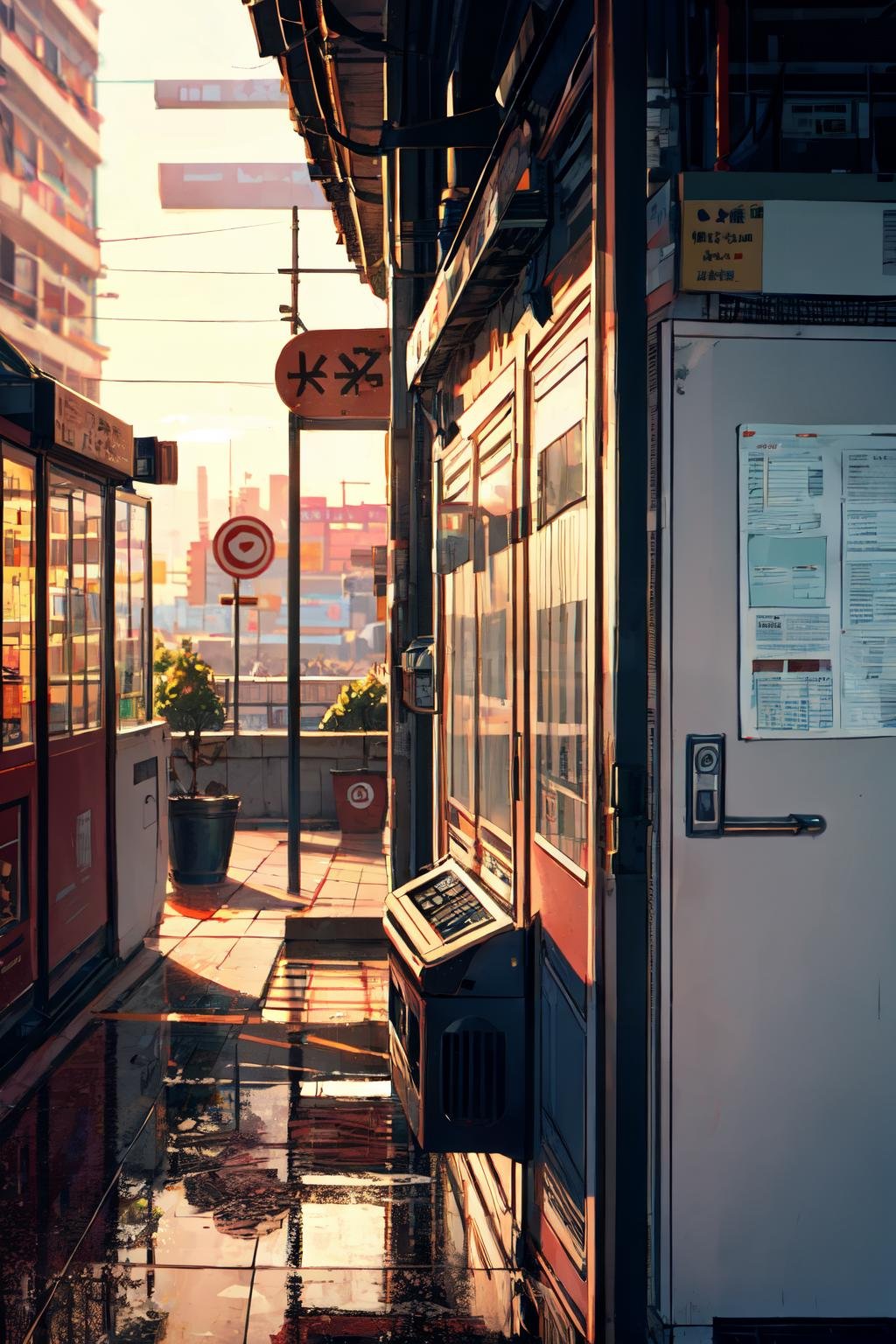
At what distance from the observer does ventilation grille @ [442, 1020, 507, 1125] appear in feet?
11.9

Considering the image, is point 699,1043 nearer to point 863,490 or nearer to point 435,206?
point 863,490

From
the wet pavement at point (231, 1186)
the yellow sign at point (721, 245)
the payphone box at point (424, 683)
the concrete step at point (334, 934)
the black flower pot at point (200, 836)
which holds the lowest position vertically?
the wet pavement at point (231, 1186)

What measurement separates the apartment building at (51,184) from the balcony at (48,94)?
0.06 metres

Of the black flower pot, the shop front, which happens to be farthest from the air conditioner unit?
the black flower pot

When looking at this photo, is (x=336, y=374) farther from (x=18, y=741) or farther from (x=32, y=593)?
(x=18, y=741)

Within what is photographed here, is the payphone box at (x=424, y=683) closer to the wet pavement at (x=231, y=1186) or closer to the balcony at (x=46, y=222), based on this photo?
the wet pavement at (x=231, y=1186)

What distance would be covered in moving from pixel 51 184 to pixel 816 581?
91781mm

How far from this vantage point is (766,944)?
3.04 m

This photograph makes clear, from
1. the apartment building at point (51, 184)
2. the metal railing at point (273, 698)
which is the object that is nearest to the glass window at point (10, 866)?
the metal railing at point (273, 698)

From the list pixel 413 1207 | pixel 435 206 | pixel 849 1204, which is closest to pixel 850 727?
pixel 849 1204

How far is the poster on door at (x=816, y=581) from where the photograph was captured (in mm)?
3037

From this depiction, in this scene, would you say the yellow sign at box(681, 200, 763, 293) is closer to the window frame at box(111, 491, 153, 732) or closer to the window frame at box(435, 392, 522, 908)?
the window frame at box(435, 392, 522, 908)

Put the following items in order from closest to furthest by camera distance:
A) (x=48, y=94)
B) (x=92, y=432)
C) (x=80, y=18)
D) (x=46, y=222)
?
(x=92, y=432) → (x=46, y=222) → (x=48, y=94) → (x=80, y=18)

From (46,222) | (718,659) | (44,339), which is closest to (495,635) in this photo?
(718,659)
